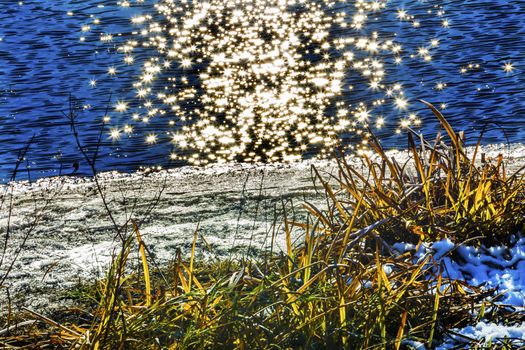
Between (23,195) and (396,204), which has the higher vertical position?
(396,204)

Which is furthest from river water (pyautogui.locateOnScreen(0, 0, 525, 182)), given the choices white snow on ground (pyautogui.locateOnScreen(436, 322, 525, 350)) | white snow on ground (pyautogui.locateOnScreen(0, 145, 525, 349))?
white snow on ground (pyautogui.locateOnScreen(436, 322, 525, 350))

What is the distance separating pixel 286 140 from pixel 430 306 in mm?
4806

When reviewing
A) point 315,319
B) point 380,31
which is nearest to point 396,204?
point 315,319

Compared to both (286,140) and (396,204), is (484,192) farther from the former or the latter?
(286,140)

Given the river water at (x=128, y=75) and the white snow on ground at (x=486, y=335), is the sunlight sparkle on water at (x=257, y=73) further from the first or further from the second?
the white snow on ground at (x=486, y=335)

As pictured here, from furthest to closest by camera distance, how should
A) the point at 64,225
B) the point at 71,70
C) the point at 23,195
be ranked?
the point at 71,70 < the point at 23,195 < the point at 64,225

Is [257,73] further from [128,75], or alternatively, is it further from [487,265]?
[487,265]

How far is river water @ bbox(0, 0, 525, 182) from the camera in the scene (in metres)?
7.99

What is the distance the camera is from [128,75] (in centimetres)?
1008

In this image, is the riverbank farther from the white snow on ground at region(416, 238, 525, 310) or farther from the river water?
the river water

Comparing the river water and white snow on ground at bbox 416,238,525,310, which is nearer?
white snow on ground at bbox 416,238,525,310

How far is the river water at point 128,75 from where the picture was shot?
7.99 meters

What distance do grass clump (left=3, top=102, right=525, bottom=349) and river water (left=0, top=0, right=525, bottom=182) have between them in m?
3.52

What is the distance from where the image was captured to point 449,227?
405 centimetres
